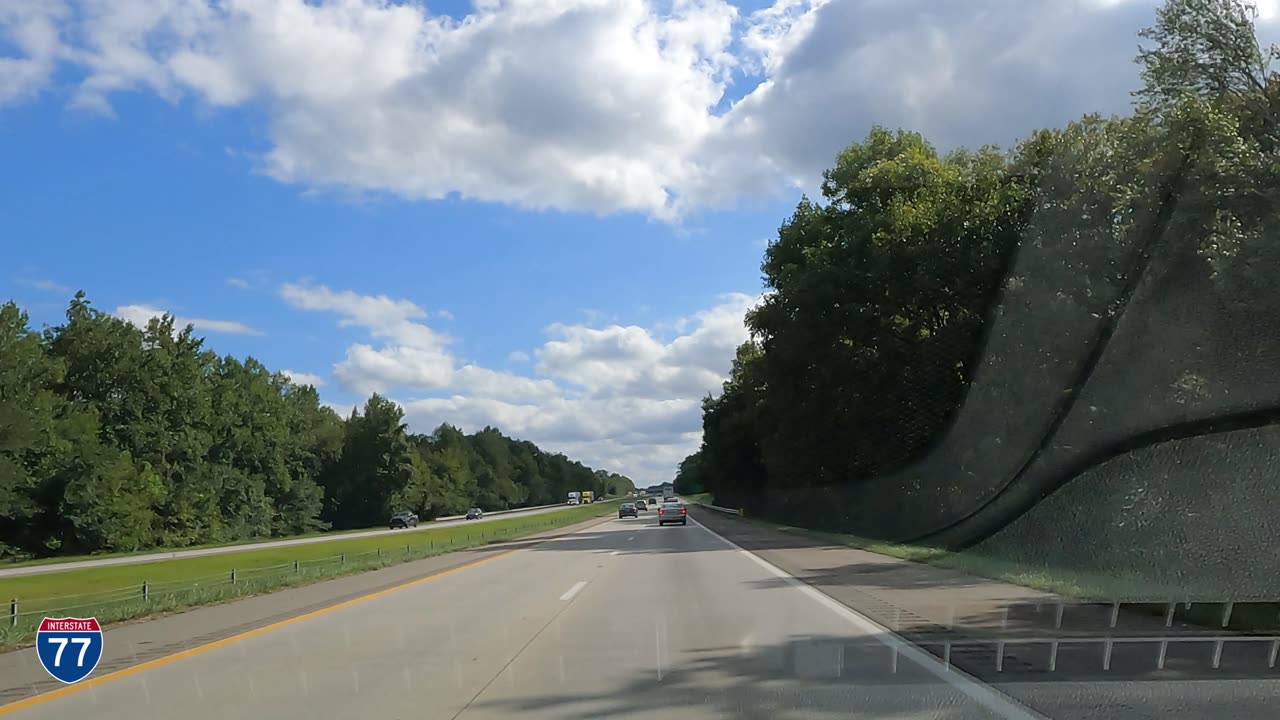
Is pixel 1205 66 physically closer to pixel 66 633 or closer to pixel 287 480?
pixel 66 633

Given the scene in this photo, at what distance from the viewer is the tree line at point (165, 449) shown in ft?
205

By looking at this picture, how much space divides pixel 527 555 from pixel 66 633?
80.5 feet

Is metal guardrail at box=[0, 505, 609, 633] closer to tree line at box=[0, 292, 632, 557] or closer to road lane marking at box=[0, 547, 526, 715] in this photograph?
road lane marking at box=[0, 547, 526, 715]

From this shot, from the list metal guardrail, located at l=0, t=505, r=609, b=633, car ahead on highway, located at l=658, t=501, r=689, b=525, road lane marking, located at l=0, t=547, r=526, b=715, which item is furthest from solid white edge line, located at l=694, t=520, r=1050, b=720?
car ahead on highway, located at l=658, t=501, r=689, b=525

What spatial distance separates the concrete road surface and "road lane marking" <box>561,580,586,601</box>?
0.81 meters

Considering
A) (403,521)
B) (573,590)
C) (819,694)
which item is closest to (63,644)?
(819,694)

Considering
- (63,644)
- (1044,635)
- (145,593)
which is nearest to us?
A: (63,644)

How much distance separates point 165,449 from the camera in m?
80.7

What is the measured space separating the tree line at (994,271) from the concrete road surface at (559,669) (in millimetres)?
8693

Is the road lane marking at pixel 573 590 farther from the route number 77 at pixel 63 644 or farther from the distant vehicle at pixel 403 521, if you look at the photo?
the distant vehicle at pixel 403 521

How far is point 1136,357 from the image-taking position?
17.8m

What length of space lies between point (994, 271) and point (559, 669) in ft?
81.2

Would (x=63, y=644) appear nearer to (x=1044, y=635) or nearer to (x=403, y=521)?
(x=1044, y=635)

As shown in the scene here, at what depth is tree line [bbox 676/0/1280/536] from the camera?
50.9ft
